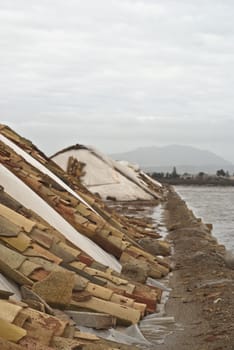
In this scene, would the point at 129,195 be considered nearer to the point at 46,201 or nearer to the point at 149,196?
the point at 149,196

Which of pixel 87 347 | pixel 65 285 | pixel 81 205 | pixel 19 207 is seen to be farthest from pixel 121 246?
pixel 87 347

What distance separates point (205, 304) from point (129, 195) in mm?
25462

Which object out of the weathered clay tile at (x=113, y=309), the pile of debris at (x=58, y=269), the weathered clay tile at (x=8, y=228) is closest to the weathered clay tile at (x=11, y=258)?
the pile of debris at (x=58, y=269)

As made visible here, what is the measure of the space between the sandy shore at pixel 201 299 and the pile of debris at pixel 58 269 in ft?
1.33

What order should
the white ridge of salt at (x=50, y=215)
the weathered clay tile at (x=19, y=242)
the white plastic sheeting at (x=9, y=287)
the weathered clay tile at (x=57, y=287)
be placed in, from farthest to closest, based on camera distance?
the white ridge of salt at (x=50, y=215)
the weathered clay tile at (x=19, y=242)
the weathered clay tile at (x=57, y=287)
the white plastic sheeting at (x=9, y=287)

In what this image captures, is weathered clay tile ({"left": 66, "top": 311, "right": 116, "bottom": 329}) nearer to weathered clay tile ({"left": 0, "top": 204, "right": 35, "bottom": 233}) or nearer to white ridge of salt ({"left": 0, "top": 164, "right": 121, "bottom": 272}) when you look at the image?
weathered clay tile ({"left": 0, "top": 204, "right": 35, "bottom": 233})

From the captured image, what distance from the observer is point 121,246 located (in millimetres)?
10008

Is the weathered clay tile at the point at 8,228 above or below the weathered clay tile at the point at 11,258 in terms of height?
above

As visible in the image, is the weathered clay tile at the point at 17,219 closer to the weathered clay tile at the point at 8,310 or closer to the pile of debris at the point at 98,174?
the weathered clay tile at the point at 8,310

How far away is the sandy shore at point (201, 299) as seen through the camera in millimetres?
6020

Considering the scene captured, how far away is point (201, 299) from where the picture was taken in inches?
310

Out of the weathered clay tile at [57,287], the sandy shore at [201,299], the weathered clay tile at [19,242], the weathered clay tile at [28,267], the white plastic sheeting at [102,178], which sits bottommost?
the sandy shore at [201,299]

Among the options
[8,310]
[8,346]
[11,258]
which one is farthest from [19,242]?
[8,346]

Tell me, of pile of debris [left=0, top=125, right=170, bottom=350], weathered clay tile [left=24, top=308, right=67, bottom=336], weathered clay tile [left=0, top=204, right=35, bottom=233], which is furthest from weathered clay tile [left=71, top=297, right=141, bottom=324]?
weathered clay tile [left=0, top=204, right=35, bottom=233]
